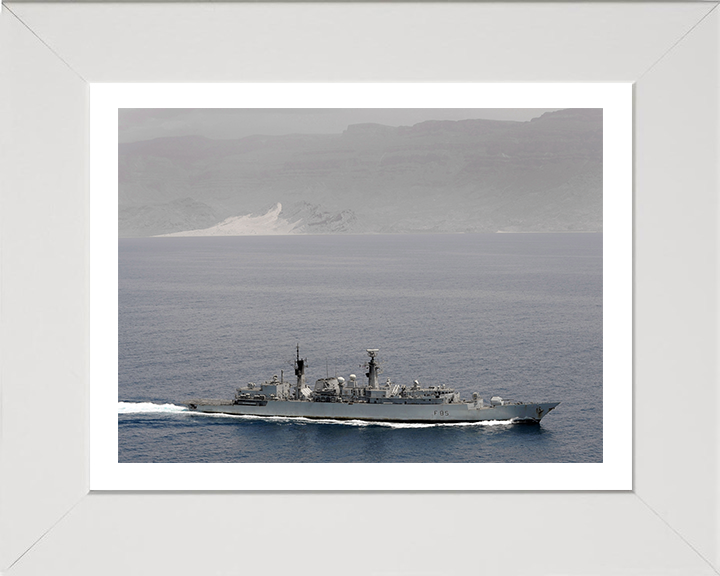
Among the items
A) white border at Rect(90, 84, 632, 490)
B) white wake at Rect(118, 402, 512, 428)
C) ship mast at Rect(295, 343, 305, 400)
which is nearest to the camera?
white border at Rect(90, 84, 632, 490)

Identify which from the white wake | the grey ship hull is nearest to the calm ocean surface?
the white wake

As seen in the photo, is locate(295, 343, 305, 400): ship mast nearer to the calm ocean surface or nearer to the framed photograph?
the calm ocean surface

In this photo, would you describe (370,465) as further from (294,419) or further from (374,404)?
(294,419)

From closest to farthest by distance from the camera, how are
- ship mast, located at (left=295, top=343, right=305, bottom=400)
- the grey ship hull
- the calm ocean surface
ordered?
the grey ship hull, ship mast, located at (left=295, top=343, right=305, bottom=400), the calm ocean surface

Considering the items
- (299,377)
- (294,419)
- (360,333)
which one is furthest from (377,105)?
(360,333)

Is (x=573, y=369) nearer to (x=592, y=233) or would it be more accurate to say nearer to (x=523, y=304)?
(x=523, y=304)

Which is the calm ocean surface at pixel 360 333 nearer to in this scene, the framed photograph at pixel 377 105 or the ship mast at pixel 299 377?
the ship mast at pixel 299 377
